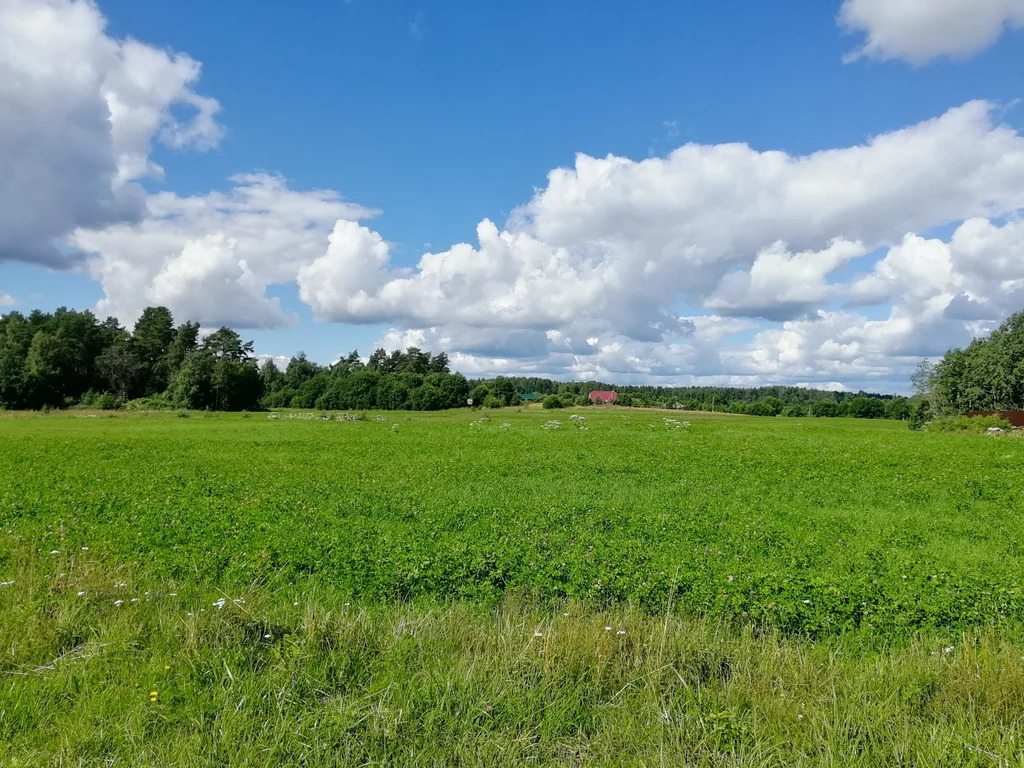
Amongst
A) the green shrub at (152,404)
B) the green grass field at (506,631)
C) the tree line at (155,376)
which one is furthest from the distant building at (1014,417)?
the green shrub at (152,404)

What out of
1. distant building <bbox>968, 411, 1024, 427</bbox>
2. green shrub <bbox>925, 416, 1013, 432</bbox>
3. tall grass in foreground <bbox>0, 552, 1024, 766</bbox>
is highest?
distant building <bbox>968, 411, 1024, 427</bbox>

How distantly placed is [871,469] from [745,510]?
478 inches

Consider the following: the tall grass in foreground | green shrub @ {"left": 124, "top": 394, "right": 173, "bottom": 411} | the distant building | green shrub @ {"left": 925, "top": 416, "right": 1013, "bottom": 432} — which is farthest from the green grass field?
green shrub @ {"left": 124, "top": 394, "right": 173, "bottom": 411}

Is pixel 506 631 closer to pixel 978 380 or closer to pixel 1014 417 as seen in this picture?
pixel 1014 417

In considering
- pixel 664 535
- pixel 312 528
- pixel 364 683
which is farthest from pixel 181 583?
pixel 664 535

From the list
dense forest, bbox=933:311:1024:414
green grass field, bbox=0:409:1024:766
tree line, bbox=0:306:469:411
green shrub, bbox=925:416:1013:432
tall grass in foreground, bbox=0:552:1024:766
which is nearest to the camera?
tall grass in foreground, bbox=0:552:1024:766

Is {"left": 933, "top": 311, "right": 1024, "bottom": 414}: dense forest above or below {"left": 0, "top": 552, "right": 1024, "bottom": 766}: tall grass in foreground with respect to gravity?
above

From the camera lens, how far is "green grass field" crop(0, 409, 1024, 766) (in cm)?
508

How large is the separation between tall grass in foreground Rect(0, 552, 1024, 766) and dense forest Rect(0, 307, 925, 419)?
3905 inches

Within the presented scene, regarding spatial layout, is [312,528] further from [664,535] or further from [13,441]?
[13,441]

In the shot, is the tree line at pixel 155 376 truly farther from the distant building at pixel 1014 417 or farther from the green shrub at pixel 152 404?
the distant building at pixel 1014 417

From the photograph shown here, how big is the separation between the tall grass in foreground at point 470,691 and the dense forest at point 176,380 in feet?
325

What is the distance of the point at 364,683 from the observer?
5973 mm

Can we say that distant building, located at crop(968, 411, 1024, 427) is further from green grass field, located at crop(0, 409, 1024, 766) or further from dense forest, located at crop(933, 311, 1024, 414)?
green grass field, located at crop(0, 409, 1024, 766)
